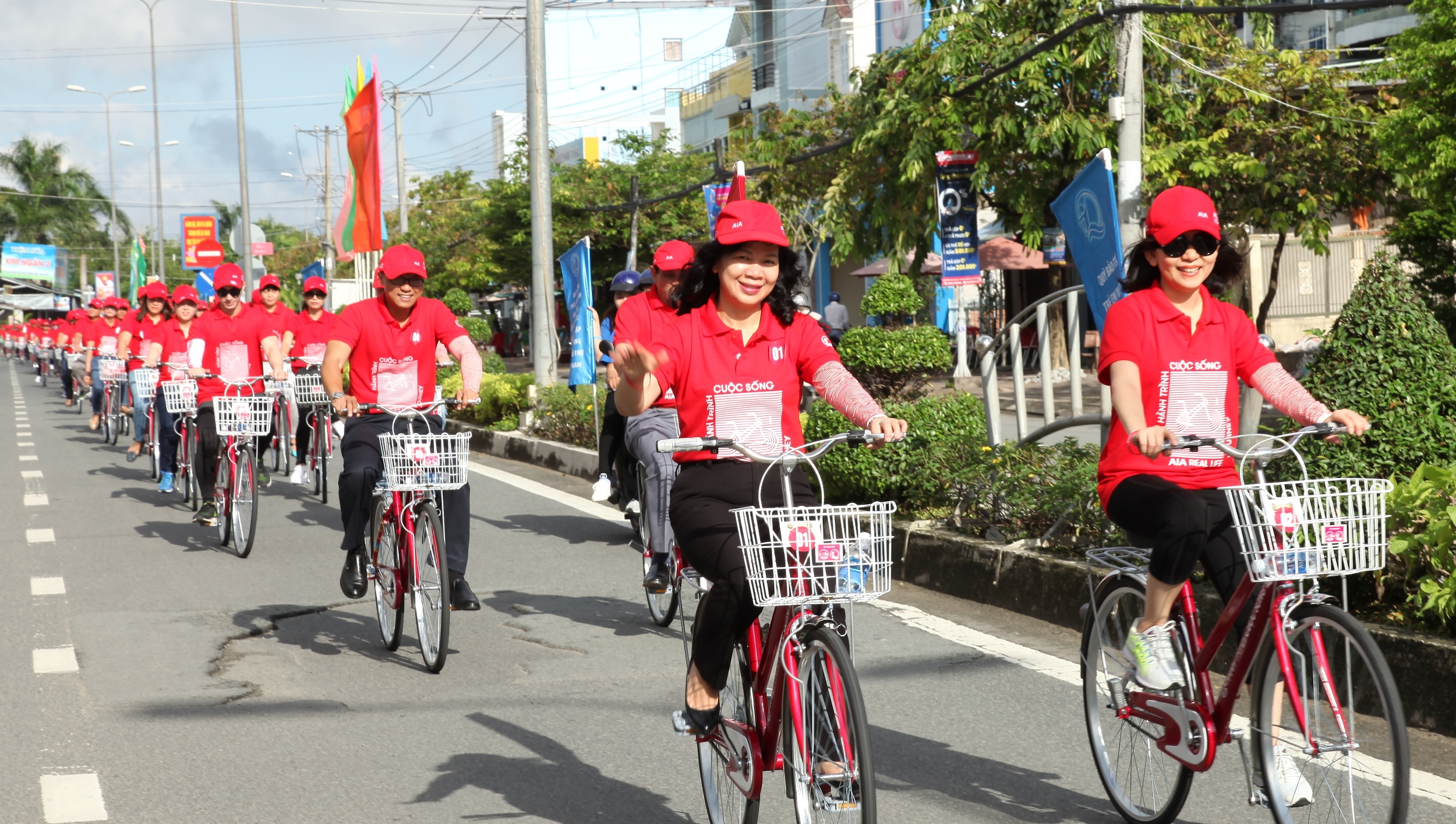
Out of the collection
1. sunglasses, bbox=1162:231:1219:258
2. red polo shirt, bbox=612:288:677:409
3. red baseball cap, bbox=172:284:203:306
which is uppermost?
red baseball cap, bbox=172:284:203:306

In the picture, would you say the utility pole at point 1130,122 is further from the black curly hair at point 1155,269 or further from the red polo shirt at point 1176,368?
the red polo shirt at point 1176,368

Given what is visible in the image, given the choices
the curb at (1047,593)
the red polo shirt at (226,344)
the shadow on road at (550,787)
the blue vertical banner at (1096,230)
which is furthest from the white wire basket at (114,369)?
the shadow on road at (550,787)

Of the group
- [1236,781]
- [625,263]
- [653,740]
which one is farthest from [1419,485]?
[625,263]

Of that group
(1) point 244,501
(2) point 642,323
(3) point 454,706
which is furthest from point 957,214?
(2) point 642,323

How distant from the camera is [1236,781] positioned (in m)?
4.63

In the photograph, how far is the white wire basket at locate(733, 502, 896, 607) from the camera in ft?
10.8

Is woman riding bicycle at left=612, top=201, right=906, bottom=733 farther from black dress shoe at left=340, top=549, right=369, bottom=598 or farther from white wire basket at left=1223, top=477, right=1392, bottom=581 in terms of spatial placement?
black dress shoe at left=340, top=549, right=369, bottom=598

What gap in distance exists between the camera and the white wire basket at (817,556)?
3281 millimetres

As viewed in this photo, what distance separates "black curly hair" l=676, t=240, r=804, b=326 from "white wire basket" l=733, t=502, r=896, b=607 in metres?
0.93

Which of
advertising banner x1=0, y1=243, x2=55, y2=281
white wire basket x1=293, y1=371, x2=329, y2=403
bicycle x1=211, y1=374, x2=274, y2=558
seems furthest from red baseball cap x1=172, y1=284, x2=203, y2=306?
advertising banner x1=0, y1=243, x2=55, y2=281

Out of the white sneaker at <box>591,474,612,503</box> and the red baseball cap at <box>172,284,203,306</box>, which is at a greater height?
the red baseball cap at <box>172,284,203,306</box>

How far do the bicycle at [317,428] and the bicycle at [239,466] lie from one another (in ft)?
5.22

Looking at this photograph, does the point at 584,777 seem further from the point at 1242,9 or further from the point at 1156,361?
the point at 1242,9

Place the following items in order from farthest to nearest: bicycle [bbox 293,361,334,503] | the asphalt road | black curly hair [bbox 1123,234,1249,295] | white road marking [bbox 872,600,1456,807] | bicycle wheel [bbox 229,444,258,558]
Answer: bicycle [bbox 293,361,334,503], bicycle wheel [bbox 229,444,258,558], the asphalt road, white road marking [bbox 872,600,1456,807], black curly hair [bbox 1123,234,1249,295]
